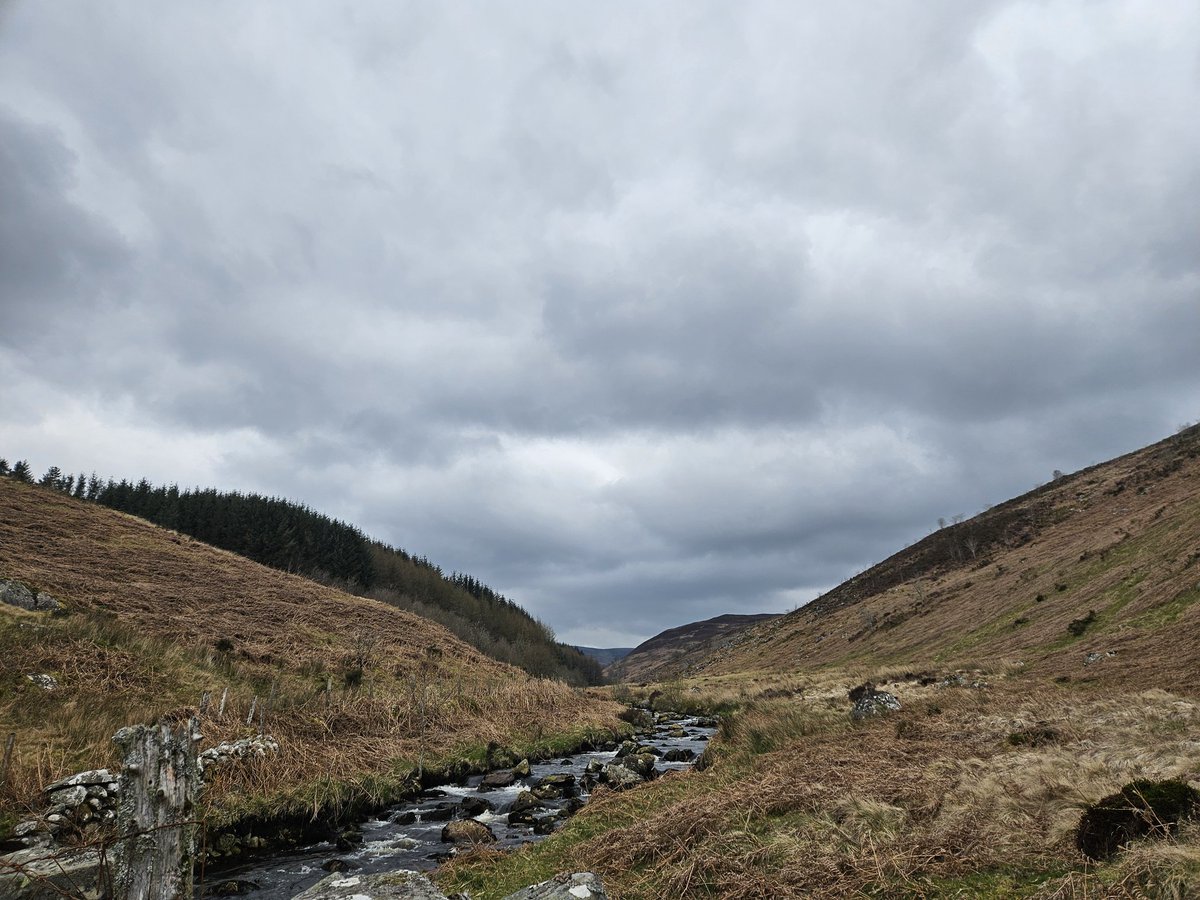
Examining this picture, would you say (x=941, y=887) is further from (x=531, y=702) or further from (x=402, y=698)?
(x=531, y=702)

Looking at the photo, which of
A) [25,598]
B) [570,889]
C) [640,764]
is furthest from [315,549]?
[570,889]

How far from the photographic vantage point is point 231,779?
17406mm

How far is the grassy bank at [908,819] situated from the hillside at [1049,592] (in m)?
9.92

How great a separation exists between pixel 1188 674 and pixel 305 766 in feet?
90.5

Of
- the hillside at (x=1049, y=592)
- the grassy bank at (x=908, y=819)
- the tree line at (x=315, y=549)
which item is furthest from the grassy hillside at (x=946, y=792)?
the tree line at (x=315, y=549)

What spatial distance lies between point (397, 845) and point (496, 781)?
26.2 feet

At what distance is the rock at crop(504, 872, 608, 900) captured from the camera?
7469 mm

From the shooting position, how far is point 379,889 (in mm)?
7973

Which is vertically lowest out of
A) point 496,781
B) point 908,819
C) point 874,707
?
point 496,781

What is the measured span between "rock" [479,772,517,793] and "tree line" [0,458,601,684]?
64.7m

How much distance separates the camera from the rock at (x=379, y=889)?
7.85 m

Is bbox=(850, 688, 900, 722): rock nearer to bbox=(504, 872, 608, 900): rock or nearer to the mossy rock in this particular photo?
the mossy rock

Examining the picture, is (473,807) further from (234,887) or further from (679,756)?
(679,756)

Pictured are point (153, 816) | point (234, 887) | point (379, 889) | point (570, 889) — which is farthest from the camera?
point (234, 887)
